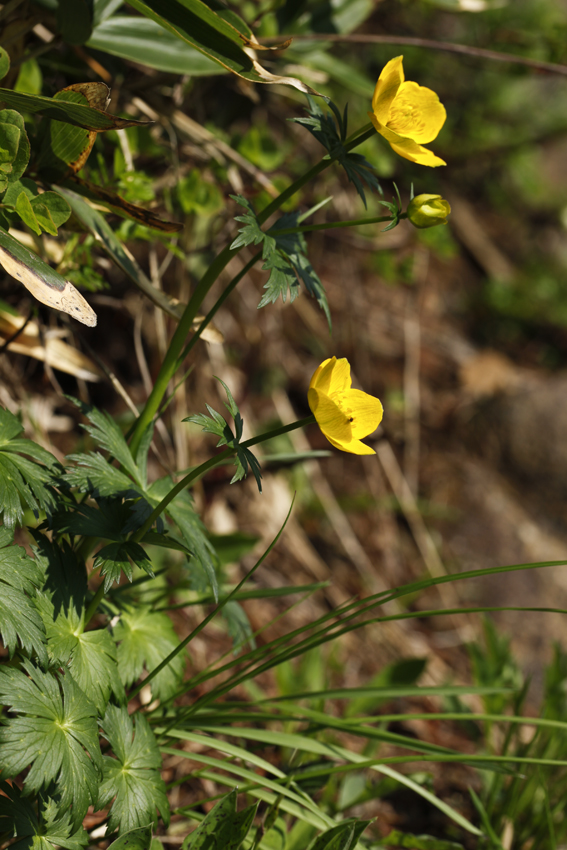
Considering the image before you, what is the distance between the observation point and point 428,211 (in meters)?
0.80

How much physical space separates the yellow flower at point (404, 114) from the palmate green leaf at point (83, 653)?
768 millimetres

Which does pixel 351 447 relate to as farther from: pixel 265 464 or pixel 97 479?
pixel 265 464

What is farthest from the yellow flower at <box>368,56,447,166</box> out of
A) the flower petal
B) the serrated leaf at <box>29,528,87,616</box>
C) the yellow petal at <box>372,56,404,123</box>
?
the serrated leaf at <box>29,528,87,616</box>

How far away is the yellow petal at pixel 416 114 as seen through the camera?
88 cm

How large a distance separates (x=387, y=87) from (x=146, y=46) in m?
0.79

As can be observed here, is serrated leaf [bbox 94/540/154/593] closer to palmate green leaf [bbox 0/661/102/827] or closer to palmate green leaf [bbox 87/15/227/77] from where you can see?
palmate green leaf [bbox 0/661/102/827]

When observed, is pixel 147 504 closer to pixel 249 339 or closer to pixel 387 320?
pixel 249 339

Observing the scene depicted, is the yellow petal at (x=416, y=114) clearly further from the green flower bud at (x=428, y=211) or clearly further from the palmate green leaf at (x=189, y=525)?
the palmate green leaf at (x=189, y=525)

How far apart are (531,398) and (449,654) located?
1.41 meters

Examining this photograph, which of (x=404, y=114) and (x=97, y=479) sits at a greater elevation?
(x=404, y=114)

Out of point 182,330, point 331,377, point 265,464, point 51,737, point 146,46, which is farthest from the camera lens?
point 265,464

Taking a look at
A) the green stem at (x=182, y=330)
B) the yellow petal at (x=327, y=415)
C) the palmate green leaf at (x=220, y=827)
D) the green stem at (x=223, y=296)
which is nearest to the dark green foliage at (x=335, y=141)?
the green stem at (x=182, y=330)

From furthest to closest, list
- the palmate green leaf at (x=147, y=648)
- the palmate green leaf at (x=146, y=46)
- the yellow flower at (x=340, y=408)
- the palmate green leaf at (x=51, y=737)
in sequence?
the palmate green leaf at (x=146, y=46) → the palmate green leaf at (x=147, y=648) → the yellow flower at (x=340, y=408) → the palmate green leaf at (x=51, y=737)

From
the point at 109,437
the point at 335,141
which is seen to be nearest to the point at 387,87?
the point at 335,141
